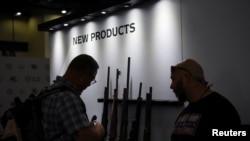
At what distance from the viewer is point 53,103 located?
71.5 inches

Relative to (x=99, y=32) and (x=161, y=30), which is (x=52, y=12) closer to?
(x=99, y=32)

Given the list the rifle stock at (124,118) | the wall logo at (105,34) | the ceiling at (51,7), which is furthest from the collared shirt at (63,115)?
the ceiling at (51,7)

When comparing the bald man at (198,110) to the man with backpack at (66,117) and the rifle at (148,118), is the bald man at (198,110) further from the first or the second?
the rifle at (148,118)

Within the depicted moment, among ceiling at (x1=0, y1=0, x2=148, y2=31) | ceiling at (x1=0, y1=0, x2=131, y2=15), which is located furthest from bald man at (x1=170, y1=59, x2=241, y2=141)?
ceiling at (x1=0, y1=0, x2=131, y2=15)

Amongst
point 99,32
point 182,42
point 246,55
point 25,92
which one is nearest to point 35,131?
Result: point 246,55

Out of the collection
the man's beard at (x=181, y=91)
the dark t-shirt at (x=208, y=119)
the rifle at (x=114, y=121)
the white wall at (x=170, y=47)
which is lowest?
the rifle at (x=114, y=121)

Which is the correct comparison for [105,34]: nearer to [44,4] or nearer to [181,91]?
[44,4]

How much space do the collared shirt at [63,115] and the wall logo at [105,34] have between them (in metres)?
3.05

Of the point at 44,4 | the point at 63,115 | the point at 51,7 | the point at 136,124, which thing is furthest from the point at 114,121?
the point at 51,7

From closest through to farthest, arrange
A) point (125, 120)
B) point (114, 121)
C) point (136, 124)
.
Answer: point (136, 124)
point (125, 120)
point (114, 121)

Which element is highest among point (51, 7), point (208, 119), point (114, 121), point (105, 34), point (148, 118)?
point (51, 7)

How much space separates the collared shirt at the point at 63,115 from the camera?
178 centimetres

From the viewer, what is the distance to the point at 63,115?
1.78m

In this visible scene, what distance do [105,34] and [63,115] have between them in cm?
368
